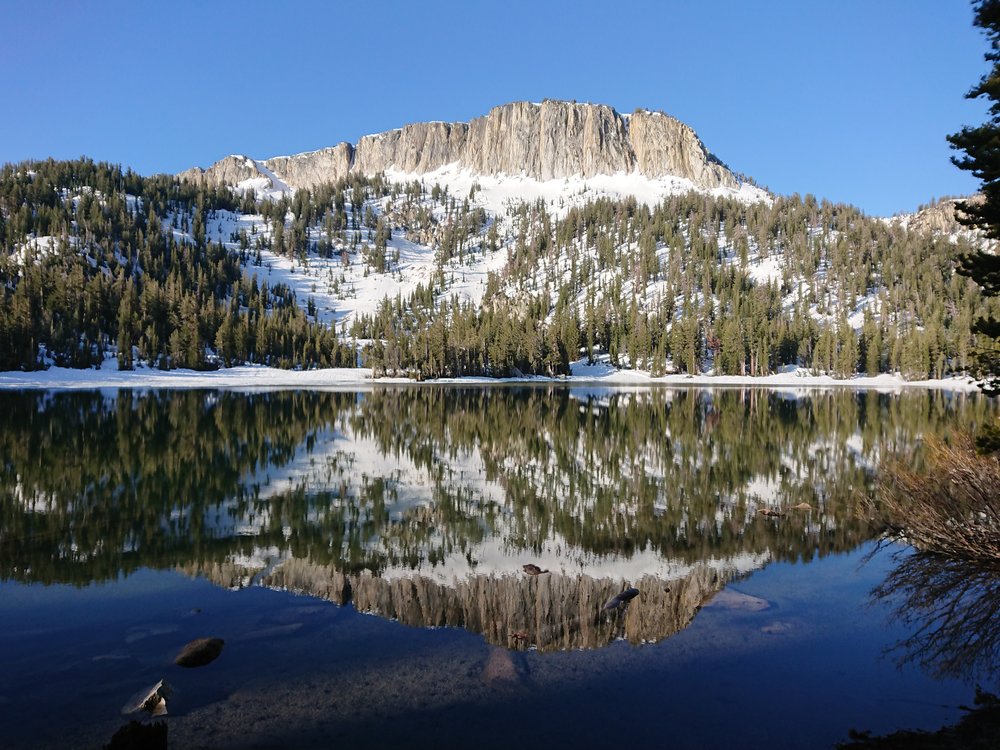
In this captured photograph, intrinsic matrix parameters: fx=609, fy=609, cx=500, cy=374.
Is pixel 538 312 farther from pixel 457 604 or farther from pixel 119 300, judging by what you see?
pixel 457 604

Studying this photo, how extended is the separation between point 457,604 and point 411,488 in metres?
10.2

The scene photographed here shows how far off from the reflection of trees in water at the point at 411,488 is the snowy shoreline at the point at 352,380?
57619 millimetres

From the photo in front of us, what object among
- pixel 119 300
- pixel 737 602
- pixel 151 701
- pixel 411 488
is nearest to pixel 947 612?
pixel 737 602

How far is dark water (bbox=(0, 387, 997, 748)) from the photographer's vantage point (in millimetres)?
7508

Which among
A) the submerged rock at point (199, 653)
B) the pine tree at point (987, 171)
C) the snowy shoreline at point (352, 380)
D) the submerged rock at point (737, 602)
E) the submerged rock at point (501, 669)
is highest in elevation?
the pine tree at point (987, 171)

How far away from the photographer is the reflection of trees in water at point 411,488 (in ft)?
47.6

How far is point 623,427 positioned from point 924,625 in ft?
90.4

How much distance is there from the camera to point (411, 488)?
21203mm

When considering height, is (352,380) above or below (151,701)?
above

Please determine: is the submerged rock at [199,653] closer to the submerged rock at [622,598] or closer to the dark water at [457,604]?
the dark water at [457,604]

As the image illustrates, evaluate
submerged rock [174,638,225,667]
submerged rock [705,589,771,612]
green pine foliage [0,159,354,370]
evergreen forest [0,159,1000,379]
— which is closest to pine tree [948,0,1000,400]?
submerged rock [705,589,771,612]

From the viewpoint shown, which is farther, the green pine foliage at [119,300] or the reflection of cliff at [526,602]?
the green pine foliage at [119,300]

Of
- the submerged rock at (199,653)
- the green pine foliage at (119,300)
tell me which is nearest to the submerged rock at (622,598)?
the submerged rock at (199,653)

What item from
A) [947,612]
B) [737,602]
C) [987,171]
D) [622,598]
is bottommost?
[737,602]
